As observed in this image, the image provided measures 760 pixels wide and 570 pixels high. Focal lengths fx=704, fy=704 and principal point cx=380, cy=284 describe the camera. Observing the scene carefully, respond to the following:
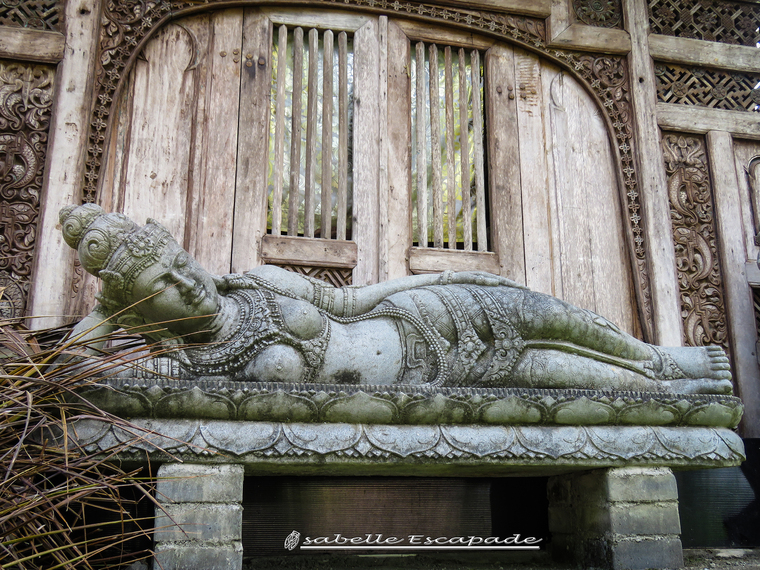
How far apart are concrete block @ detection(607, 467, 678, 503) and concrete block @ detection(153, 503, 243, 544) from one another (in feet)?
4.75

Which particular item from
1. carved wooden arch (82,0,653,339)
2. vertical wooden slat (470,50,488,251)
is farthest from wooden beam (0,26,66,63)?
vertical wooden slat (470,50,488,251)

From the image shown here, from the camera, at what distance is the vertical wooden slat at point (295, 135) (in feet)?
13.6

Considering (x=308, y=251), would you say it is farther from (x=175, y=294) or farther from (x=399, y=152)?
(x=175, y=294)

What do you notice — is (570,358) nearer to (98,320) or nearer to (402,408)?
(402,408)

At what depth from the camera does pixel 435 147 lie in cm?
445

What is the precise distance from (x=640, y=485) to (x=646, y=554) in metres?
0.26

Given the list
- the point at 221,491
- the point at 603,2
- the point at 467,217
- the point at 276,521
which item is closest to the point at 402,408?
the point at 221,491

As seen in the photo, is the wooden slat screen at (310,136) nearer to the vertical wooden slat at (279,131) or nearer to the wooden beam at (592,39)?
the vertical wooden slat at (279,131)

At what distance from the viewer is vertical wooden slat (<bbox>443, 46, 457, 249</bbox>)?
436 centimetres

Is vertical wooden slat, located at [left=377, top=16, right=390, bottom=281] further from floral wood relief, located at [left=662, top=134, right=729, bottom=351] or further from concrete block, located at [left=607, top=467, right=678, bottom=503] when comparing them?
floral wood relief, located at [left=662, top=134, right=729, bottom=351]

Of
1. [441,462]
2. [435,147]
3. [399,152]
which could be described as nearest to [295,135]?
[399,152]

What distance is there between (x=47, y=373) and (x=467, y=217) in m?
2.73

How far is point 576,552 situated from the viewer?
2.99 m

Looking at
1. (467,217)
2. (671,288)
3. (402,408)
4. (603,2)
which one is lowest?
(402,408)
